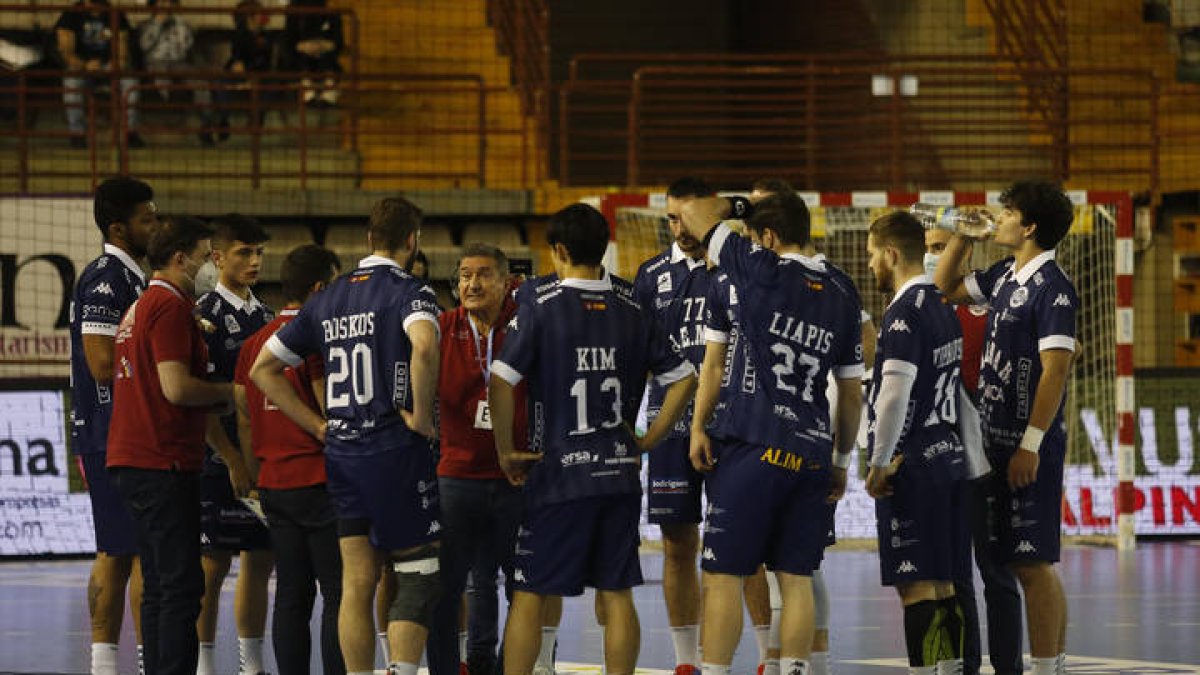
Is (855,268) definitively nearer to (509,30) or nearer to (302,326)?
(509,30)

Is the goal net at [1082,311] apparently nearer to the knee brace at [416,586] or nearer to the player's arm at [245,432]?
the player's arm at [245,432]

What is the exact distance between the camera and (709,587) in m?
8.34

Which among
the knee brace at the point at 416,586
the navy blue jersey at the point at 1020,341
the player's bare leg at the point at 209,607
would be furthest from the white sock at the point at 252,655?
the navy blue jersey at the point at 1020,341

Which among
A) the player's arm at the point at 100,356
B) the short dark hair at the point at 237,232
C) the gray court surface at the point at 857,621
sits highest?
the short dark hair at the point at 237,232

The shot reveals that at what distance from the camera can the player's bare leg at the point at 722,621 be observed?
8.26 metres

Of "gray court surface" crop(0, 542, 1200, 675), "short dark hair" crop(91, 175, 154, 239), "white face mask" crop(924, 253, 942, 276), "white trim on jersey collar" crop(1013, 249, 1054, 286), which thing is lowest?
"gray court surface" crop(0, 542, 1200, 675)

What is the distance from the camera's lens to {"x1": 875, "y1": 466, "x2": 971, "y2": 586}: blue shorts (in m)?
8.59

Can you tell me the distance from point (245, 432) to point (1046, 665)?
376 centimetres

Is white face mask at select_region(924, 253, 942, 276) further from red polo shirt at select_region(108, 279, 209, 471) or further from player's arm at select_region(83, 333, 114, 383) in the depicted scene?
player's arm at select_region(83, 333, 114, 383)

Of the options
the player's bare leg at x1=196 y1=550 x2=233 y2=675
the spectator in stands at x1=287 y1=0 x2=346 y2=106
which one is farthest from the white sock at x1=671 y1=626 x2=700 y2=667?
the spectator in stands at x1=287 y1=0 x2=346 y2=106

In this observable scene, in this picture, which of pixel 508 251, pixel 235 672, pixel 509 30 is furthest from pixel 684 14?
pixel 235 672

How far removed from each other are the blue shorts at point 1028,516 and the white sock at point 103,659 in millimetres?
4109

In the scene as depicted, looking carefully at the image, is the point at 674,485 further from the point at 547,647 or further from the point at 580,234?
the point at 580,234

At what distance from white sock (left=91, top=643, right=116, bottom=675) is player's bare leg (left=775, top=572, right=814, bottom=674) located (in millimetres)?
3183
